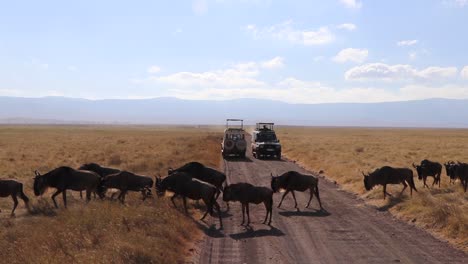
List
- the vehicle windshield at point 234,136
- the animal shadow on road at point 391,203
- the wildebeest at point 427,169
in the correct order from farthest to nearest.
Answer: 1. the vehicle windshield at point 234,136
2. the wildebeest at point 427,169
3. the animal shadow on road at point 391,203

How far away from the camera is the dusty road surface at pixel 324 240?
12.5 metres

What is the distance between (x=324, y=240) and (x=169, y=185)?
6136 millimetres

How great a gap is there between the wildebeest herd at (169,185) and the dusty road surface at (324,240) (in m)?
0.74

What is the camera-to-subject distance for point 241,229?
15.9 metres

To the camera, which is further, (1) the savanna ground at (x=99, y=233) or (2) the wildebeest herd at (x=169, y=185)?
(2) the wildebeest herd at (x=169, y=185)

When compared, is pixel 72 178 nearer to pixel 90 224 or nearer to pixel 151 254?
pixel 90 224

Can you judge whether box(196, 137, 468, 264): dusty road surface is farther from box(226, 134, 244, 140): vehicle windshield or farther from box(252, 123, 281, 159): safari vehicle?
box(226, 134, 244, 140): vehicle windshield

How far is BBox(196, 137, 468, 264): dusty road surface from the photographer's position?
12.5 meters

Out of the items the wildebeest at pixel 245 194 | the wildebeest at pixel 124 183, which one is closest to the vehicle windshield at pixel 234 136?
the wildebeest at pixel 124 183

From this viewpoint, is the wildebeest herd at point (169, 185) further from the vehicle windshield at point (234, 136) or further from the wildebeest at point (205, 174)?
the vehicle windshield at point (234, 136)

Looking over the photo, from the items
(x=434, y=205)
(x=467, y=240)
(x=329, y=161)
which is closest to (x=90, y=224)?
(x=467, y=240)

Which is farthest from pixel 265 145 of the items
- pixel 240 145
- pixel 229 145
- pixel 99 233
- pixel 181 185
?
pixel 99 233

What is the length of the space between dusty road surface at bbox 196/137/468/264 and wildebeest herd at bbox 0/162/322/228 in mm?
740

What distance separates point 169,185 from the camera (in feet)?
57.3
